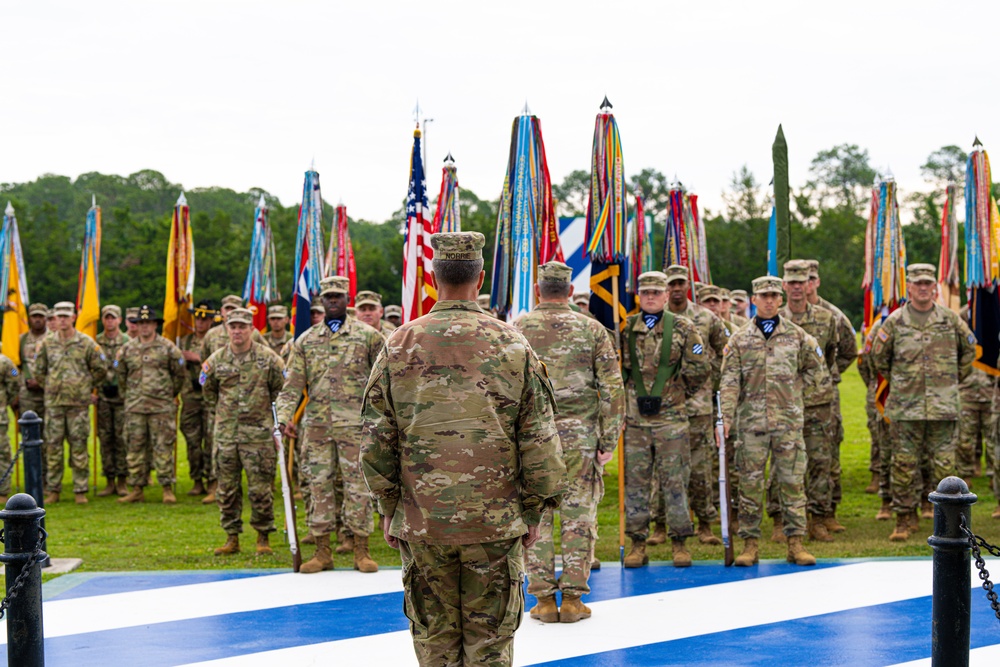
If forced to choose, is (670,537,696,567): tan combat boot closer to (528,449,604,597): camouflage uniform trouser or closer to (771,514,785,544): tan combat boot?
(771,514,785,544): tan combat boot

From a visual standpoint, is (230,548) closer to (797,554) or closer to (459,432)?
(797,554)

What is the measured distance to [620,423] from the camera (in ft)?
24.6

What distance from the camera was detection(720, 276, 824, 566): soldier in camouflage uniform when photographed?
29.5 ft

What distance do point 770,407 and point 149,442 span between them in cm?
823

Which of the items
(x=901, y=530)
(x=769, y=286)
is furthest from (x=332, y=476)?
(x=901, y=530)

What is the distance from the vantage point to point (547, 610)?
7.40 meters

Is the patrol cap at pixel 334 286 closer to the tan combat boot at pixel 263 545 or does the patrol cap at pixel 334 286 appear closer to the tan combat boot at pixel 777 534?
the tan combat boot at pixel 263 545

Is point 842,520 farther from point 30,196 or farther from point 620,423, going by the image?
point 30,196

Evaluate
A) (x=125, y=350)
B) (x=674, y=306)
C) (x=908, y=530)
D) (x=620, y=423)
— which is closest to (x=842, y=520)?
(x=908, y=530)

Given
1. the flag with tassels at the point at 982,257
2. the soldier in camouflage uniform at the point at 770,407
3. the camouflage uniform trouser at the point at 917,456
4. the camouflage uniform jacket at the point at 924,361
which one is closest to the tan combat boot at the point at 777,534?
the soldier in camouflage uniform at the point at 770,407

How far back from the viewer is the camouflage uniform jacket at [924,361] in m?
9.95

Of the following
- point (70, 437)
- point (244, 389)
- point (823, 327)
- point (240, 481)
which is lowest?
point (240, 481)

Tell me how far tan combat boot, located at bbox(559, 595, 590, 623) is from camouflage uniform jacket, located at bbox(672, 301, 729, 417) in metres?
3.18

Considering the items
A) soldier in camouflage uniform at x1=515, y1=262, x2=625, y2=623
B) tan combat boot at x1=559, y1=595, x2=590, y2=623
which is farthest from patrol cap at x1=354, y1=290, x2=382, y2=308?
tan combat boot at x1=559, y1=595, x2=590, y2=623
